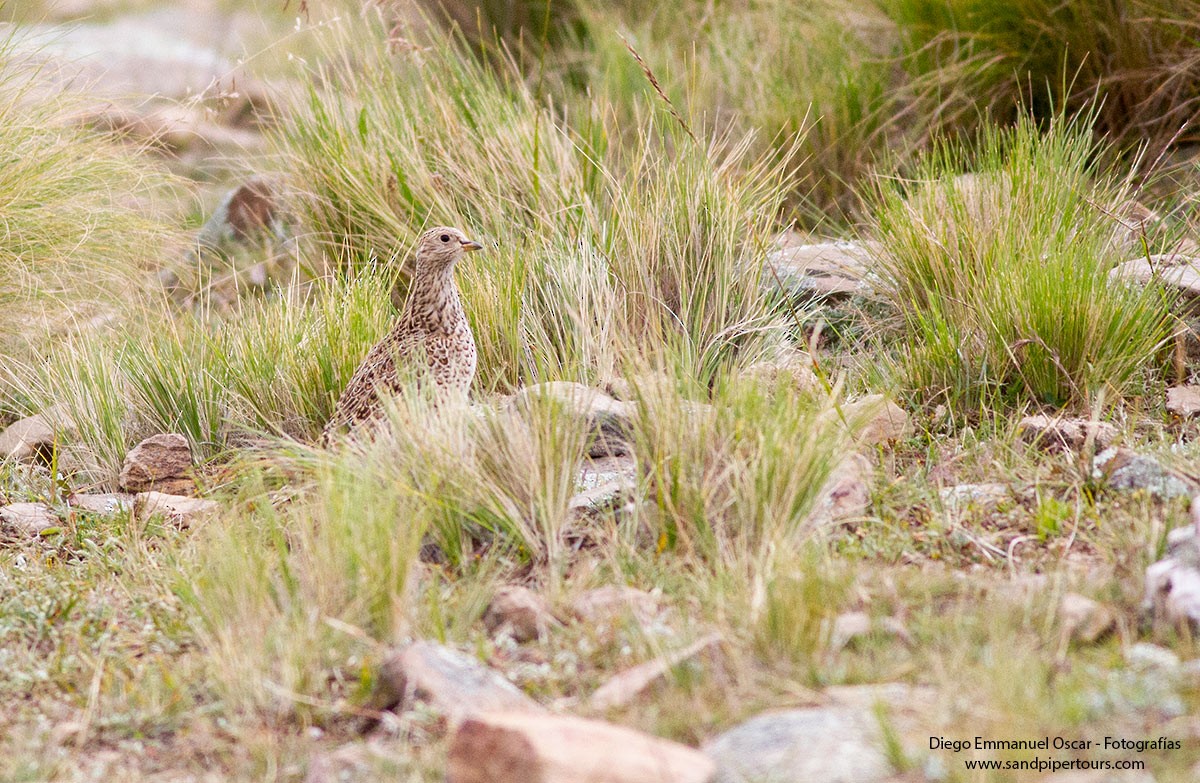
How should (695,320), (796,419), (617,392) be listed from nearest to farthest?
(796,419), (617,392), (695,320)

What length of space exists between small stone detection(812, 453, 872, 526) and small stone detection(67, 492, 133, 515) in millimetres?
2491

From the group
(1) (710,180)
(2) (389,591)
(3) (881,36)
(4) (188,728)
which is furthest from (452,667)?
(3) (881,36)

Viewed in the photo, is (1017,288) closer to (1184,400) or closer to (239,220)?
(1184,400)

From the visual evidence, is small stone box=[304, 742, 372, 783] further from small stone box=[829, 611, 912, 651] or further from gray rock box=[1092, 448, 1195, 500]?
gray rock box=[1092, 448, 1195, 500]

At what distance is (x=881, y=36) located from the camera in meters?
7.79

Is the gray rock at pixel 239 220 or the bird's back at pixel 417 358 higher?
the bird's back at pixel 417 358

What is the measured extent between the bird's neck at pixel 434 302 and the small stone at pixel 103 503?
48.2 inches

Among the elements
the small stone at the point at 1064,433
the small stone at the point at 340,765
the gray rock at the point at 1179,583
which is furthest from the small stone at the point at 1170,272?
the small stone at the point at 340,765

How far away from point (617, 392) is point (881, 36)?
3935 millimetres

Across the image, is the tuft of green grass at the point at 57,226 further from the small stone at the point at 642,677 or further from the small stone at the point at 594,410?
the small stone at the point at 642,677

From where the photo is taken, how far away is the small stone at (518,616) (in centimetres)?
354

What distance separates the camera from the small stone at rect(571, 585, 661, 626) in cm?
347

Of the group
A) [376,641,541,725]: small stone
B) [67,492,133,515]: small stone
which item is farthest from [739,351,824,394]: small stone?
[67,492,133,515]: small stone

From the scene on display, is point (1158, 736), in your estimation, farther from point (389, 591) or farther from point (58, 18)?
point (58, 18)
